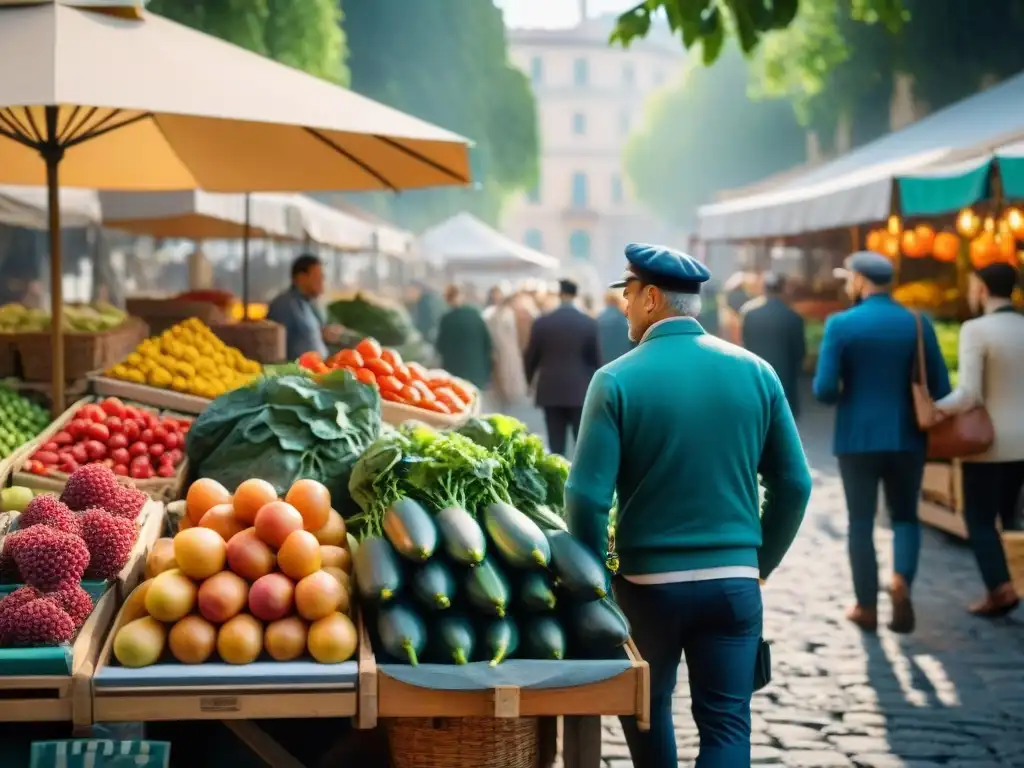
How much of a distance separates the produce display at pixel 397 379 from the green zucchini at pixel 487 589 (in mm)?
3380

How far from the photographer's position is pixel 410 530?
163 inches

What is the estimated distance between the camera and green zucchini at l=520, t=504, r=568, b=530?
14.9 ft

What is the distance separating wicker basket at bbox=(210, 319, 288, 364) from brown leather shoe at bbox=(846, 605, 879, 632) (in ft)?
14.2

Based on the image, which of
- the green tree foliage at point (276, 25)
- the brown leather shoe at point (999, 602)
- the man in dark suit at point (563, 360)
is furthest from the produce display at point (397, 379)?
the green tree foliage at point (276, 25)

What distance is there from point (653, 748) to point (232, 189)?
6348 millimetres

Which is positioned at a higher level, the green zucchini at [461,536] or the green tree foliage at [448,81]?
the green tree foliage at [448,81]

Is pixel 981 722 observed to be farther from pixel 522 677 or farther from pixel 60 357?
pixel 60 357

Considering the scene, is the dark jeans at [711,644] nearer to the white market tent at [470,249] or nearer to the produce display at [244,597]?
the produce display at [244,597]

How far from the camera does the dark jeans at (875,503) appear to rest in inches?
293

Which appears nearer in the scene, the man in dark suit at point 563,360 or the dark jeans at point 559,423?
the man in dark suit at point 563,360

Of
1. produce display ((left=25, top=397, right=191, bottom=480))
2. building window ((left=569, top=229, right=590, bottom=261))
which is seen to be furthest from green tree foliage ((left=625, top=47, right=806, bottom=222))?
produce display ((left=25, top=397, right=191, bottom=480))

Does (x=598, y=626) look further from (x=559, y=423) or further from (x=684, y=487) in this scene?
(x=559, y=423)

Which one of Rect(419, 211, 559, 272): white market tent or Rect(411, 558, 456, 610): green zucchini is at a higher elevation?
Rect(419, 211, 559, 272): white market tent

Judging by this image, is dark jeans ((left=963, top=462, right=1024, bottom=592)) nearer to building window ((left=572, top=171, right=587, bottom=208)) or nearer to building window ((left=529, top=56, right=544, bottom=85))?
building window ((left=572, top=171, right=587, bottom=208))
